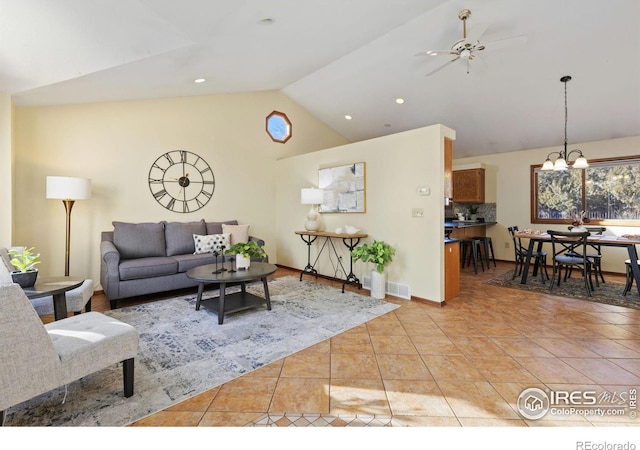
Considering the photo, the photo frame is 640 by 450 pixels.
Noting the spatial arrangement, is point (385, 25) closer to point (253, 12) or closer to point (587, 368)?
point (253, 12)

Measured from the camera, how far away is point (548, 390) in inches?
81.4

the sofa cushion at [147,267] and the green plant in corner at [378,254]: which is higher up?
the green plant in corner at [378,254]

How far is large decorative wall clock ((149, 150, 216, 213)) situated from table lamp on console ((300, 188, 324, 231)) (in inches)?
68.3

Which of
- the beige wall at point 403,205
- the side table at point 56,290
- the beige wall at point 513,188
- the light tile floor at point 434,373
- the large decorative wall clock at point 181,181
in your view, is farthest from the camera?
the beige wall at point 513,188

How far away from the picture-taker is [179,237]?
15.8ft

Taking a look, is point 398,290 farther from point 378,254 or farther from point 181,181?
point 181,181

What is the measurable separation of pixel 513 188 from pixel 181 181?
659 centimetres

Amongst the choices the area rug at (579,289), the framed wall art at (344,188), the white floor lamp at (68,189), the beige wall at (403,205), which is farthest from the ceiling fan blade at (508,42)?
the white floor lamp at (68,189)

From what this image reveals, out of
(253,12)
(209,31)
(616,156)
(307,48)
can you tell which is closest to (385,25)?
(307,48)

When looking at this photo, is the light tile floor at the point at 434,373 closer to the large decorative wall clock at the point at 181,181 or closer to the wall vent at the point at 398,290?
the wall vent at the point at 398,290

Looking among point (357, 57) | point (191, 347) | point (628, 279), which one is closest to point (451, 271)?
point (628, 279)

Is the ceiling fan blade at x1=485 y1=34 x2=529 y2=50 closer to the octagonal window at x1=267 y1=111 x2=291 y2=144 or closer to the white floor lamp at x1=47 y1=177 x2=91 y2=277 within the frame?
the octagonal window at x1=267 y1=111 x2=291 y2=144

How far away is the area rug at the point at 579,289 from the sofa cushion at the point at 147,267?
474 centimetres

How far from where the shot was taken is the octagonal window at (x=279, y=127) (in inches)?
250
